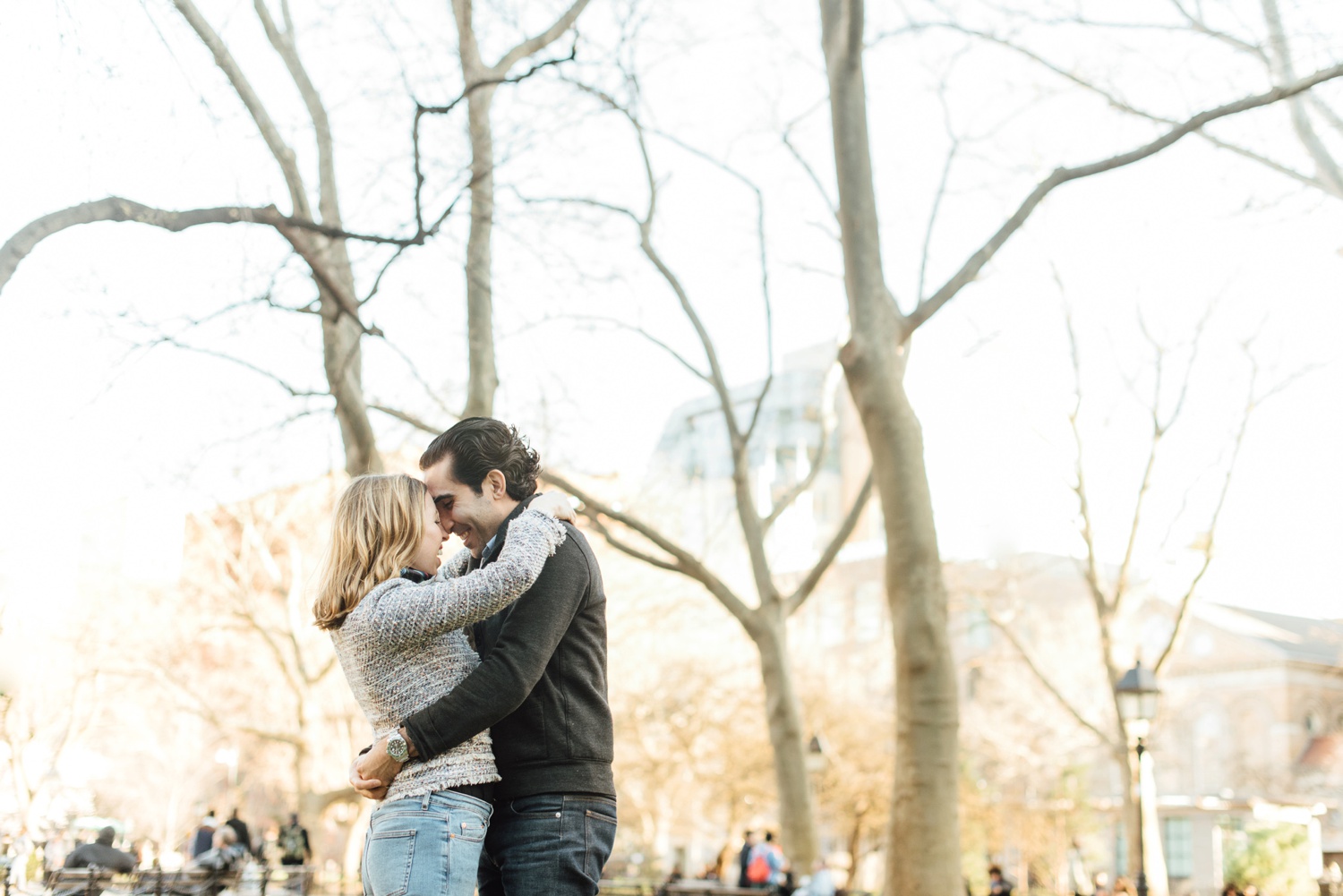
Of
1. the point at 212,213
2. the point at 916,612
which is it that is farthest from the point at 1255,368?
the point at 212,213

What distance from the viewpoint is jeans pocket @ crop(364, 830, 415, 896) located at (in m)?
2.82

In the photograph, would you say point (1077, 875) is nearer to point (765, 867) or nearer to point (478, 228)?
point (765, 867)

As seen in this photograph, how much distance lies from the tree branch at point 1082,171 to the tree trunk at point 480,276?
358 centimetres

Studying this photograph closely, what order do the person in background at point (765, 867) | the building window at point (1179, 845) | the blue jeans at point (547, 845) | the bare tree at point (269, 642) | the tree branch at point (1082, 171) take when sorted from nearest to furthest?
the blue jeans at point (547, 845), the tree branch at point (1082, 171), the person in background at point (765, 867), the bare tree at point (269, 642), the building window at point (1179, 845)

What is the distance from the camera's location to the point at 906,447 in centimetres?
1019

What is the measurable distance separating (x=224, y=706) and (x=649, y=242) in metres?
21.6

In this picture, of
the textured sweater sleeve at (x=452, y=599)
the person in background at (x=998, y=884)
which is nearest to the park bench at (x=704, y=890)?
the person in background at (x=998, y=884)

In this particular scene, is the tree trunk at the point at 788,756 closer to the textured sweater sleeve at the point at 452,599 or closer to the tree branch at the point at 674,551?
the tree branch at the point at 674,551

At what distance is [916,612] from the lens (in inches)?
381

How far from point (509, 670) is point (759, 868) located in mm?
16081

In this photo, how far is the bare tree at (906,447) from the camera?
30.6 feet

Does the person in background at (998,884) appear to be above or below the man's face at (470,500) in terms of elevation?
below

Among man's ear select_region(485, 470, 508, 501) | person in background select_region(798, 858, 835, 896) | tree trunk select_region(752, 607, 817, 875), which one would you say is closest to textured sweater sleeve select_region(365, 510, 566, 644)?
man's ear select_region(485, 470, 508, 501)

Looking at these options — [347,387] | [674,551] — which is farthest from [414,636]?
[674,551]
